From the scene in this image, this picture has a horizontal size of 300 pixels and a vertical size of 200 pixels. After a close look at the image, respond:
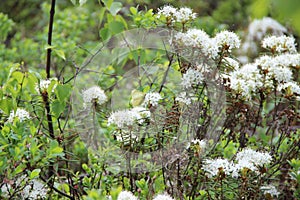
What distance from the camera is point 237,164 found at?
4.43 feet

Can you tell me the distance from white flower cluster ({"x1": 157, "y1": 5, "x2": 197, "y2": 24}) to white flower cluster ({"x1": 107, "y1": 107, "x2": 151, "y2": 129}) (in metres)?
0.28

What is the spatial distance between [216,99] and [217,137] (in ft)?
0.48

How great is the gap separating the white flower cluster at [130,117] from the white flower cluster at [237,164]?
0.22m

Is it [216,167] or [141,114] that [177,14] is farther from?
[216,167]

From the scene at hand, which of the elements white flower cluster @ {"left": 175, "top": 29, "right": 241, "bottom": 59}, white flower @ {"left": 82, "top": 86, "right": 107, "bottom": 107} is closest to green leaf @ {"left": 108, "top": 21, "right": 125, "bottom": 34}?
white flower @ {"left": 82, "top": 86, "right": 107, "bottom": 107}

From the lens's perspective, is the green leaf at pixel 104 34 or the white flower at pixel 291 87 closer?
the white flower at pixel 291 87

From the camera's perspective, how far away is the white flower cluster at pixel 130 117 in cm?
143

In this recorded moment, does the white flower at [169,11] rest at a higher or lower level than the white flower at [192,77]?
higher

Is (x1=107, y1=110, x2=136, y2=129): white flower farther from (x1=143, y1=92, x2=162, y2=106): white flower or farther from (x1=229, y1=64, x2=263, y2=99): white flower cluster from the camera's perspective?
(x1=229, y1=64, x2=263, y2=99): white flower cluster

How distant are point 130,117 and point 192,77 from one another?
0.21m

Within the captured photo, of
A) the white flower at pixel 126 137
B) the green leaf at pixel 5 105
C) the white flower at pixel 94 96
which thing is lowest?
the white flower at pixel 126 137

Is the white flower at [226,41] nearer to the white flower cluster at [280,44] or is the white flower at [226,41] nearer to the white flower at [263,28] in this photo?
the white flower cluster at [280,44]

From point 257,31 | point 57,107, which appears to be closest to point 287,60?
point 57,107

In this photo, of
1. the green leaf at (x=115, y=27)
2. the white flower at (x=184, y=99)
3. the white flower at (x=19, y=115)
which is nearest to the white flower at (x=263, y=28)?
the green leaf at (x=115, y=27)
